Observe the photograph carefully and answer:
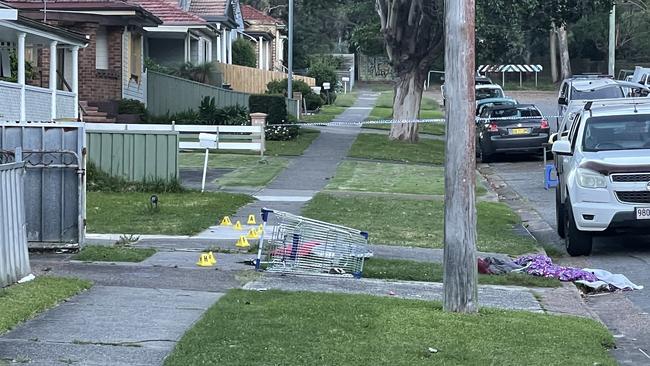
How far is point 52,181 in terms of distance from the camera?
12.1 metres

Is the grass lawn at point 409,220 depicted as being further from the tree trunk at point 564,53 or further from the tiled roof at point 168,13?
the tree trunk at point 564,53

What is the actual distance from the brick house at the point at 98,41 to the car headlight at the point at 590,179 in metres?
18.3

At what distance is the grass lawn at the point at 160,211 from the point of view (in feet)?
48.0

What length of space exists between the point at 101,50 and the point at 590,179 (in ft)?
68.7

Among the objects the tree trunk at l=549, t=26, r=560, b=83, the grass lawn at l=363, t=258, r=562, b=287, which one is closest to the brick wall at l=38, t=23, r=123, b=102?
the grass lawn at l=363, t=258, r=562, b=287

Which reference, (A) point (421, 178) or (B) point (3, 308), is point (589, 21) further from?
(B) point (3, 308)

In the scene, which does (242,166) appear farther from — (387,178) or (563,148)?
(563,148)

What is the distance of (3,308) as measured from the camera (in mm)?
8438

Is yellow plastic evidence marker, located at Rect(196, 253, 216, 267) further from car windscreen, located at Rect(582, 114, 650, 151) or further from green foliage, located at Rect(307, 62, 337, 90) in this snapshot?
green foliage, located at Rect(307, 62, 337, 90)

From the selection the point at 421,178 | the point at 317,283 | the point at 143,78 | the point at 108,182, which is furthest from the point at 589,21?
the point at 317,283

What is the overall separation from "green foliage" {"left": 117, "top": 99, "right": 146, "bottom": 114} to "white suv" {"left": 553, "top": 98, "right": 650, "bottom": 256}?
18.5 meters

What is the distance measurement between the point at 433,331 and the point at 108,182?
39.6 ft

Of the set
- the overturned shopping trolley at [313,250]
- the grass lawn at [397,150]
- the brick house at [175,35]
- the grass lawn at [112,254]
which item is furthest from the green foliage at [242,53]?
the overturned shopping trolley at [313,250]

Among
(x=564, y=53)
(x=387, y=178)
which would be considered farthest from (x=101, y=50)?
(x=564, y=53)
